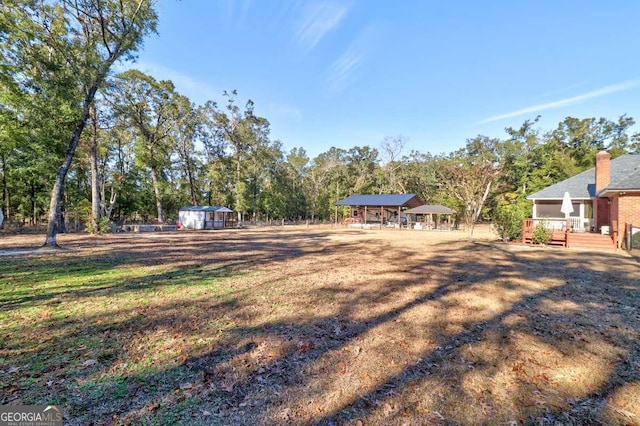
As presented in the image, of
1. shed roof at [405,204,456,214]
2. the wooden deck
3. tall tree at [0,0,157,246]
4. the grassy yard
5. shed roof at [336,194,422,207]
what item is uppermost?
tall tree at [0,0,157,246]

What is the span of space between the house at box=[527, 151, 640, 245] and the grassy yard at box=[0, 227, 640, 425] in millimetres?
8149

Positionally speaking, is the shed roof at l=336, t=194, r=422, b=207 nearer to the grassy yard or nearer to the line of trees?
the line of trees

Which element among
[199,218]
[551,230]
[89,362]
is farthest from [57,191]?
[551,230]

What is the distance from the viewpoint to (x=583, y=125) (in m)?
37.1

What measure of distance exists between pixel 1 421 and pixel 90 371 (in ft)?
2.20

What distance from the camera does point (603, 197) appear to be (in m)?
16.1

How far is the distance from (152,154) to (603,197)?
116 feet

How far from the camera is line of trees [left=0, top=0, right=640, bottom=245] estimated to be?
40.7 ft

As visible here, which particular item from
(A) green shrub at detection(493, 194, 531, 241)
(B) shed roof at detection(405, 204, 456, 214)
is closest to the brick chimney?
(A) green shrub at detection(493, 194, 531, 241)

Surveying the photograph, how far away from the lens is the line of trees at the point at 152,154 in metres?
12.4

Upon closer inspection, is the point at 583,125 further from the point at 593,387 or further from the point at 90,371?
the point at 90,371

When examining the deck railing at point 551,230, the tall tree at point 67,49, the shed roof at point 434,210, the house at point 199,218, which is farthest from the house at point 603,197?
the house at point 199,218

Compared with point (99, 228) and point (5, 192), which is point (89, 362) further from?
Answer: point (5, 192)

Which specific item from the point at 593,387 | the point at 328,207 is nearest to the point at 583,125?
the point at 328,207
